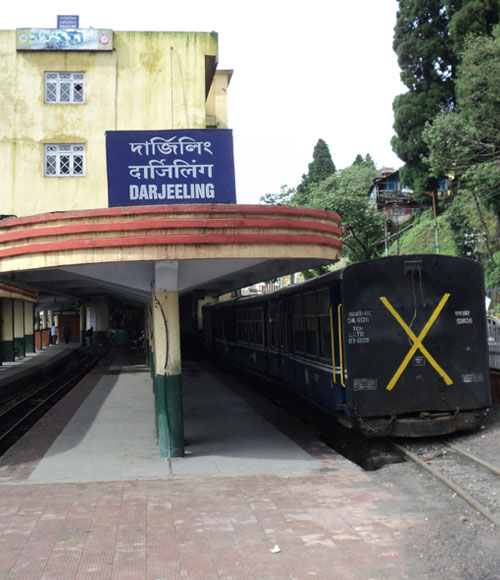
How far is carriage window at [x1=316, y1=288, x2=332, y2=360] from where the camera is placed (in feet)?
36.2

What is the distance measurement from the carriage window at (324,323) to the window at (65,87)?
607 inches

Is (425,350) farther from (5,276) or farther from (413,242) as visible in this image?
(413,242)

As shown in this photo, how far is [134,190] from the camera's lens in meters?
9.98

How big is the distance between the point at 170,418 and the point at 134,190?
11.8 ft

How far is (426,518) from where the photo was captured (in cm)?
679

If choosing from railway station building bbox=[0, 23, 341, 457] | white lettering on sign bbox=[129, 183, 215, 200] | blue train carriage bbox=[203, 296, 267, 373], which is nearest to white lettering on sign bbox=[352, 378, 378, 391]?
railway station building bbox=[0, 23, 341, 457]

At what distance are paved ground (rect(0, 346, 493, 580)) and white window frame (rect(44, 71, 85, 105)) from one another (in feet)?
48.5

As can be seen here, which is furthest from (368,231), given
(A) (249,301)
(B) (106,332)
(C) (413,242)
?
(A) (249,301)

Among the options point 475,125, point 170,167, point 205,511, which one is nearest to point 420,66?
point 475,125

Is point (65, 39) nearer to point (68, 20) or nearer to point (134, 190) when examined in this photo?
point (68, 20)

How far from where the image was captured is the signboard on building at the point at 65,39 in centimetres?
2294

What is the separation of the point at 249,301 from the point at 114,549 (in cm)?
1404

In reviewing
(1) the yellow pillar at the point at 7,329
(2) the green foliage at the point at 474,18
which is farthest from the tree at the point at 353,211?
(1) the yellow pillar at the point at 7,329

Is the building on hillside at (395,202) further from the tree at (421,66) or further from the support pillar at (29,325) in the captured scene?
the support pillar at (29,325)
